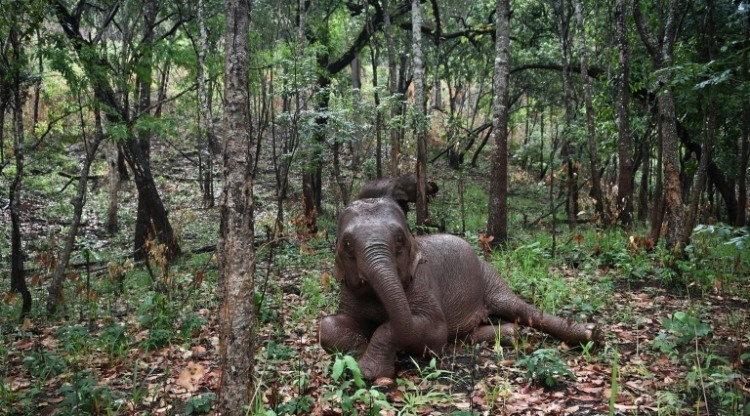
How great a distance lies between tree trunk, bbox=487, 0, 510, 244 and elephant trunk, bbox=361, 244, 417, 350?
229 inches

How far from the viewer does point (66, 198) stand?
19016mm

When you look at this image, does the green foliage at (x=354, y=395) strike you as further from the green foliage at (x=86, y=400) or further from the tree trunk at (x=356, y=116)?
the tree trunk at (x=356, y=116)

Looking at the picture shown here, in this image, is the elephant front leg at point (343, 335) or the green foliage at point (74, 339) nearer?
the elephant front leg at point (343, 335)

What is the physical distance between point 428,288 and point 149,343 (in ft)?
10.2

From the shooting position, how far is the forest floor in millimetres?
4453

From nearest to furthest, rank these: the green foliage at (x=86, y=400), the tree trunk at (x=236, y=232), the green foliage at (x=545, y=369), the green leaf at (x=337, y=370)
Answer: the tree trunk at (x=236, y=232) < the green leaf at (x=337, y=370) < the green foliage at (x=86, y=400) < the green foliage at (x=545, y=369)

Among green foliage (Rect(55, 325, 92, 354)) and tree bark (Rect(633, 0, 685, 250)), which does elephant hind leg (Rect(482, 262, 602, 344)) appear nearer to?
tree bark (Rect(633, 0, 685, 250))

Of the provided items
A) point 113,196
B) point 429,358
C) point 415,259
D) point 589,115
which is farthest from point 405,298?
point 113,196

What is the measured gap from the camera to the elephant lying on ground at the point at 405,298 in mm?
5164

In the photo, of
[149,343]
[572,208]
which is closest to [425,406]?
[149,343]

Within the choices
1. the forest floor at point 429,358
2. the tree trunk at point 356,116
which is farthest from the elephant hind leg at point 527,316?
the tree trunk at point 356,116

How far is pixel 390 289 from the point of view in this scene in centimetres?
498

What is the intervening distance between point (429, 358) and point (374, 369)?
27.5 inches

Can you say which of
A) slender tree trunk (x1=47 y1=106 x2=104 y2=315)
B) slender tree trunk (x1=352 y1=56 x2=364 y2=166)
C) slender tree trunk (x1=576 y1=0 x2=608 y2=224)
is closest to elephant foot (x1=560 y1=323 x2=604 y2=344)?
slender tree trunk (x1=47 y1=106 x2=104 y2=315)
